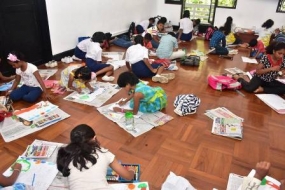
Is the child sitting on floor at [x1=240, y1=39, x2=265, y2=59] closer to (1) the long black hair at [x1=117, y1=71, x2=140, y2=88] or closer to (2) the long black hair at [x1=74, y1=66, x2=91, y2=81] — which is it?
(1) the long black hair at [x1=117, y1=71, x2=140, y2=88]

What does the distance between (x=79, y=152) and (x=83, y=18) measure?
12.5 ft

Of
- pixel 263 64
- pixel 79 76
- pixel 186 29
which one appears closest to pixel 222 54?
pixel 186 29

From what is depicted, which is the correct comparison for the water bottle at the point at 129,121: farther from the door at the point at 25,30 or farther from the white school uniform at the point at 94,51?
the door at the point at 25,30

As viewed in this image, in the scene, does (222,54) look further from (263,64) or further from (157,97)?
(157,97)

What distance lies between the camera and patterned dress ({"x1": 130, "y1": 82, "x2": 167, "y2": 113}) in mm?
2341

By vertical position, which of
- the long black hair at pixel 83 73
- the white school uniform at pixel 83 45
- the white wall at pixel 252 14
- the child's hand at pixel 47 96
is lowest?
the child's hand at pixel 47 96

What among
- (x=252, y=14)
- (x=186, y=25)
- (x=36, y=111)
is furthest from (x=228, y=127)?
(x=252, y=14)

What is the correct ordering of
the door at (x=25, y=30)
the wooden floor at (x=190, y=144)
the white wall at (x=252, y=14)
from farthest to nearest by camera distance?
the white wall at (x=252, y=14) → the door at (x=25, y=30) → the wooden floor at (x=190, y=144)

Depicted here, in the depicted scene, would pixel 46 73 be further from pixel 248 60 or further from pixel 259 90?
pixel 248 60

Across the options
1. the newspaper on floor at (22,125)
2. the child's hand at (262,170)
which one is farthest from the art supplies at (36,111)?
the child's hand at (262,170)

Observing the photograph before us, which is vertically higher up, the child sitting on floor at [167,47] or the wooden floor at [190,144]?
the child sitting on floor at [167,47]

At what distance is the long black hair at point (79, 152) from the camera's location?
1113 mm

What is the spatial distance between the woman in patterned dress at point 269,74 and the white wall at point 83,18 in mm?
3016

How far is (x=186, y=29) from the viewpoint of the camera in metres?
5.78
